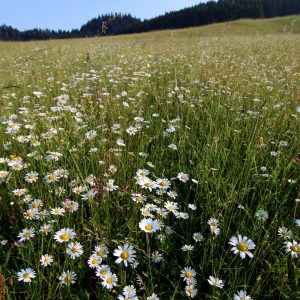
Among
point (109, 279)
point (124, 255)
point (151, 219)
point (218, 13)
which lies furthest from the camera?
point (218, 13)

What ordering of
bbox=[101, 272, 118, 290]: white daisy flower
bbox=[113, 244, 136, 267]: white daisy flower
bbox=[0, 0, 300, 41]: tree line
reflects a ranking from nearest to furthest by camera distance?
1. bbox=[101, 272, 118, 290]: white daisy flower
2. bbox=[113, 244, 136, 267]: white daisy flower
3. bbox=[0, 0, 300, 41]: tree line

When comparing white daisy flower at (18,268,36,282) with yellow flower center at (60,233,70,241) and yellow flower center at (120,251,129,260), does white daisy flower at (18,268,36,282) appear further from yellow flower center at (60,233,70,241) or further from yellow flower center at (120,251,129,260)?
yellow flower center at (120,251,129,260)

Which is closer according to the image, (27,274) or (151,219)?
(27,274)

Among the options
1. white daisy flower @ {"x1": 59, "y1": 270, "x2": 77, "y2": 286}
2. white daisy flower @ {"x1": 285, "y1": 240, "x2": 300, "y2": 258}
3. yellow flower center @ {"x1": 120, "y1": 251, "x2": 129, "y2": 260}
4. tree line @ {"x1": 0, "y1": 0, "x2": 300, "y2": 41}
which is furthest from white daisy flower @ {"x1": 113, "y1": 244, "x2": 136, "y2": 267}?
tree line @ {"x1": 0, "y1": 0, "x2": 300, "y2": 41}

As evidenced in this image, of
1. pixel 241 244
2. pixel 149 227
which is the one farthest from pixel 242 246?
pixel 149 227

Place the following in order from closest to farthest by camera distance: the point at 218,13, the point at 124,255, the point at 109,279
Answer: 1. the point at 109,279
2. the point at 124,255
3. the point at 218,13

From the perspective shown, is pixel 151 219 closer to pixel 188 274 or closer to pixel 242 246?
pixel 188 274

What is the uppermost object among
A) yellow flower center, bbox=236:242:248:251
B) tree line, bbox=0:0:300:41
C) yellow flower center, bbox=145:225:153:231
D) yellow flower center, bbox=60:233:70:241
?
tree line, bbox=0:0:300:41

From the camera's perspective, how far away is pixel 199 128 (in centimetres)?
329

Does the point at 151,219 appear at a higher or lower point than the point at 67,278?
higher

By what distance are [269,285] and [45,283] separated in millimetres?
1290

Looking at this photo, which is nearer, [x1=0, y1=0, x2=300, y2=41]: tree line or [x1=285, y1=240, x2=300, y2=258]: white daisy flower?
[x1=285, y1=240, x2=300, y2=258]: white daisy flower

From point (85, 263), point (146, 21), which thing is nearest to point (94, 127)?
point (85, 263)

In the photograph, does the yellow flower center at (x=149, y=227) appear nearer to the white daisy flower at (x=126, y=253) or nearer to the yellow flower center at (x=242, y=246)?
the white daisy flower at (x=126, y=253)
